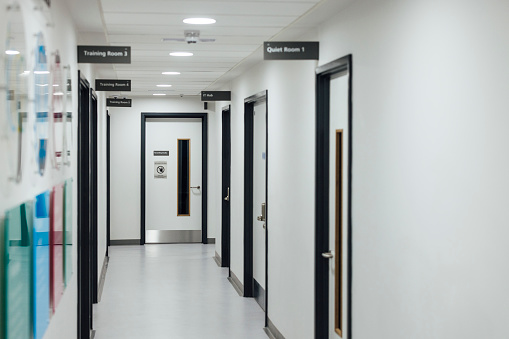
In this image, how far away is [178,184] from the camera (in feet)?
47.5

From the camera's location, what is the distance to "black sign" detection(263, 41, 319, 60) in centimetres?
529

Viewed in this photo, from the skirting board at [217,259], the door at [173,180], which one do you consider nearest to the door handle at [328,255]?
the skirting board at [217,259]

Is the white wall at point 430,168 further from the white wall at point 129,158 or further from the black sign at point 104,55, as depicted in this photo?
the white wall at point 129,158

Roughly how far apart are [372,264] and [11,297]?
2.44 meters

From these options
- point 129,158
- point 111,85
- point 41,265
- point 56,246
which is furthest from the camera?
point 129,158

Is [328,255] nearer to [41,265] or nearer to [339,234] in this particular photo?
[339,234]

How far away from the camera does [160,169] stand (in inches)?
567

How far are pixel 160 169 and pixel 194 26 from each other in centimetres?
892

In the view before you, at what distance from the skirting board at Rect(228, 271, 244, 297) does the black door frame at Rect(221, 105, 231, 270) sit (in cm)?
92

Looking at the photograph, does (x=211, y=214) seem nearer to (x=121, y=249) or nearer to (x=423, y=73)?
(x=121, y=249)

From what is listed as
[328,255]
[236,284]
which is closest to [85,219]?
[328,255]

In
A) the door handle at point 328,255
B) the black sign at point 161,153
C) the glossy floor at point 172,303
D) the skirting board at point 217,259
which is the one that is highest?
the black sign at point 161,153

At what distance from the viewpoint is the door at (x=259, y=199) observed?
27.5 feet

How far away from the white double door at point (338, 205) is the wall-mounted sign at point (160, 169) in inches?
362
